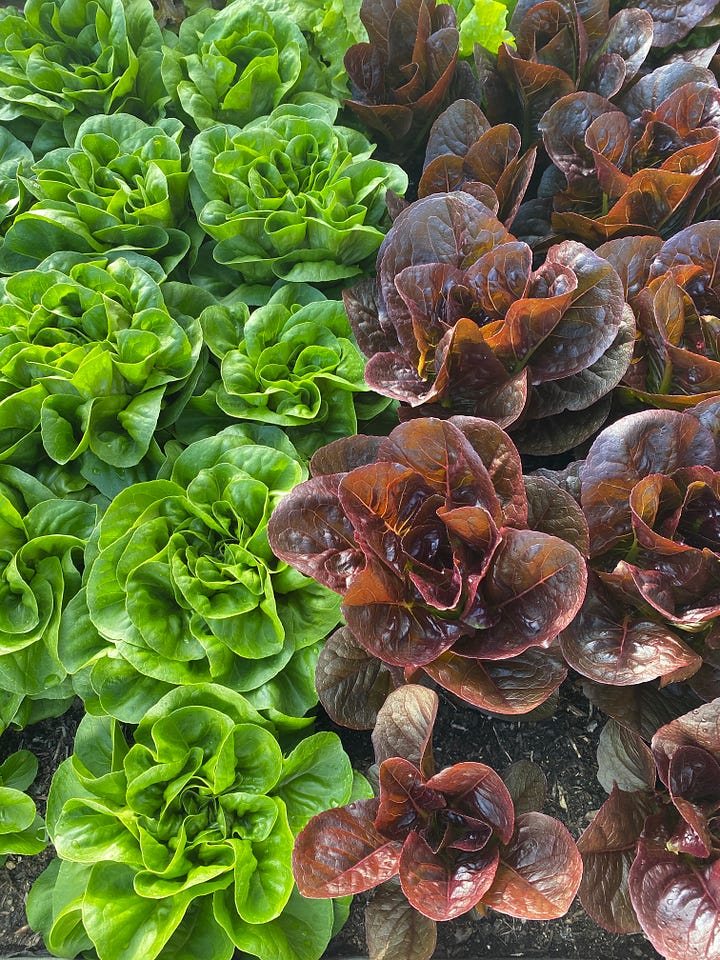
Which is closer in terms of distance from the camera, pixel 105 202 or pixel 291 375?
pixel 291 375

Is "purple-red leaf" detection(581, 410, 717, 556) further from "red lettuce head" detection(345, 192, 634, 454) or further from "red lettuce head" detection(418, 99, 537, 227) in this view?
"red lettuce head" detection(418, 99, 537, 227)

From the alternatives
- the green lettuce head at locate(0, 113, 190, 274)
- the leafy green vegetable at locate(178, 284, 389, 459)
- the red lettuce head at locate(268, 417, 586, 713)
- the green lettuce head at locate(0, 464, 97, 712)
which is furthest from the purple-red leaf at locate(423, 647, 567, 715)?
the green lettuce head at locate(0, 113, 190, 274)

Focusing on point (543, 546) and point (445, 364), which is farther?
point (445, 364)

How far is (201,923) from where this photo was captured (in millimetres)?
1373

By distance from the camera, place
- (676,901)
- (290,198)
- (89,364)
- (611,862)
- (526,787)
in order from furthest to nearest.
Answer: (290,198), (89,364), (526,787), (611,862), (676,901)

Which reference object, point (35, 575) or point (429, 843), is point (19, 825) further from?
point (429, 843)

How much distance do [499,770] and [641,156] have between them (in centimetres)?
156

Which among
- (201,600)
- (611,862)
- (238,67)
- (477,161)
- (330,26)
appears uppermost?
(330,26)

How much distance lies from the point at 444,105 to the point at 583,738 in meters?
1.82

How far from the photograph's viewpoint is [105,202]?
1926 mm

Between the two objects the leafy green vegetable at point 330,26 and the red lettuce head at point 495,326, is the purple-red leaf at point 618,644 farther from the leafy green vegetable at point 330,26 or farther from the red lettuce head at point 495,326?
the leafy green vegetable at point 330,26

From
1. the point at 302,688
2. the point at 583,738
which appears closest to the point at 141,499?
the point at 302,688

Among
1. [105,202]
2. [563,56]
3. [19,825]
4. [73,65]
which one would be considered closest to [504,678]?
[19,825]

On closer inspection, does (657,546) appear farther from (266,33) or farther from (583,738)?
(266,33)
